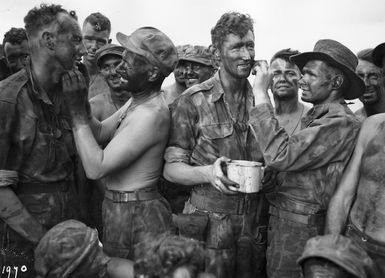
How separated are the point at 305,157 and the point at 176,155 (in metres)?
1.07

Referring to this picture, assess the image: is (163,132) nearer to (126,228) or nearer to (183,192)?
(126,228)

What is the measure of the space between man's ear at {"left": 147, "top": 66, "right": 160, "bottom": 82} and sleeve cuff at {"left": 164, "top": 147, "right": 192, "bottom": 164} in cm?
61

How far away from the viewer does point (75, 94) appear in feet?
13.1

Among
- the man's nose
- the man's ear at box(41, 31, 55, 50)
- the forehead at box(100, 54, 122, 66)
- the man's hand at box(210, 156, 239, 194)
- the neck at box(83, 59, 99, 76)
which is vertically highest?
the man's ear at box(41, 31, 55, 50)

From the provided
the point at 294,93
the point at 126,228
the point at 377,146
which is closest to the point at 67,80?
the point at 126,228

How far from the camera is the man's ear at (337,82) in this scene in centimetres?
441

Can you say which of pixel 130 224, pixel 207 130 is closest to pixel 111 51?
pixel 207 130

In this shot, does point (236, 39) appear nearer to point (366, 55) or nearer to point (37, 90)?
point (37, 90)

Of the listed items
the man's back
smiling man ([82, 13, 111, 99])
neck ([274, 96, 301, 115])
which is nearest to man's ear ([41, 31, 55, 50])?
the man's back

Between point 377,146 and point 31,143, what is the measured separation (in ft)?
8.60

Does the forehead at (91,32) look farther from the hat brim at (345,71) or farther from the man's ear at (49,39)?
the hat brim at (345,71)

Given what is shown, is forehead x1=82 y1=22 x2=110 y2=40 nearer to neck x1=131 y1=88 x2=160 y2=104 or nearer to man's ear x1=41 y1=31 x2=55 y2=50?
neck x1=131 y1=88 x2=160 y2=104

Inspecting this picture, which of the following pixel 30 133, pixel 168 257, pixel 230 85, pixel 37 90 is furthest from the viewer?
pixel 230 85

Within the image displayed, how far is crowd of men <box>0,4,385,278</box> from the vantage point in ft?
12.9
